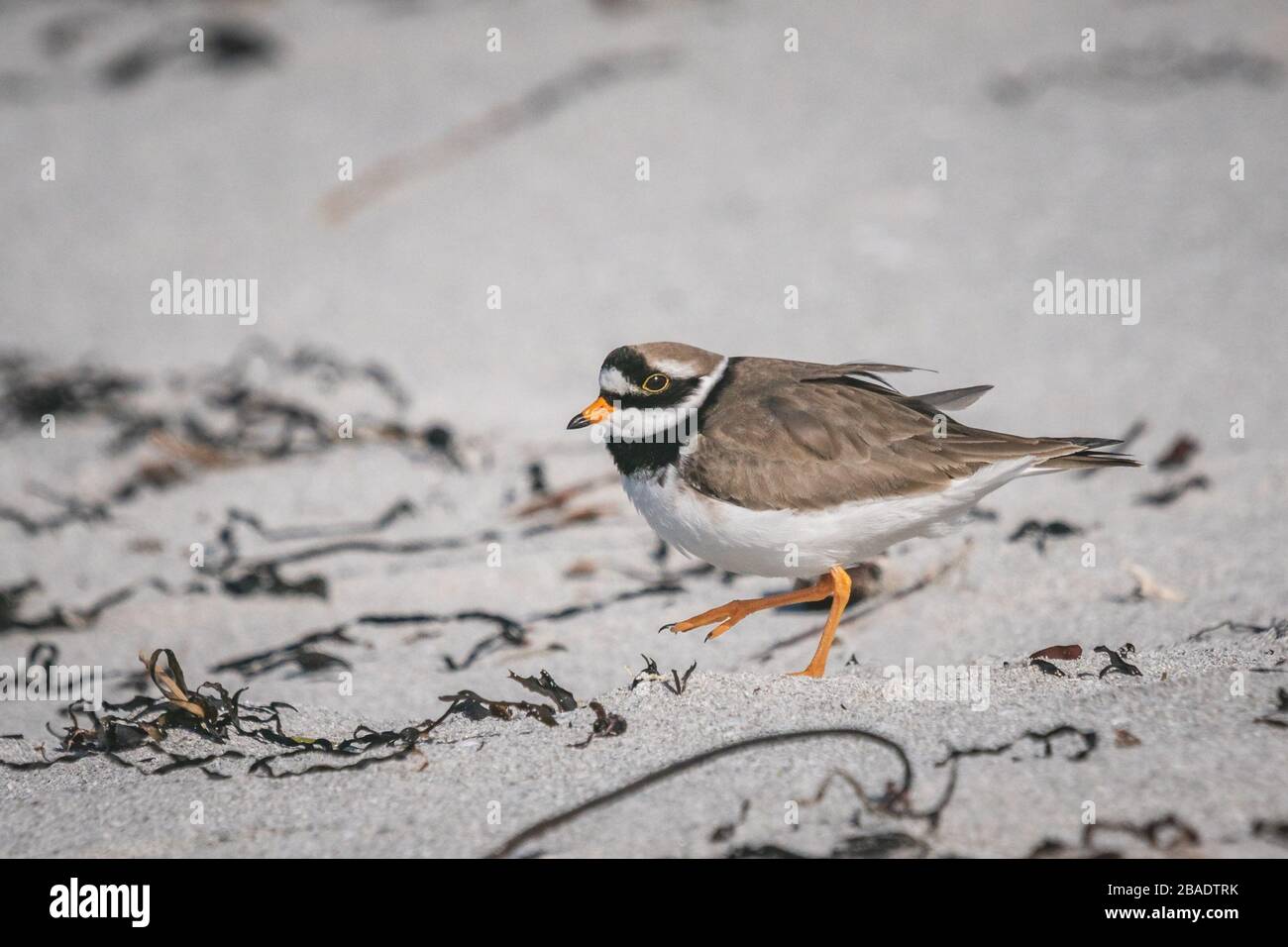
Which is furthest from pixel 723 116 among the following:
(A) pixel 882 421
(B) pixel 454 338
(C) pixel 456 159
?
(A) pixel 882 421

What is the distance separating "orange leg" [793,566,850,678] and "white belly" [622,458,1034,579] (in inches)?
3.4

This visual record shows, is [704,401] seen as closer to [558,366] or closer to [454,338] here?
[558,366]

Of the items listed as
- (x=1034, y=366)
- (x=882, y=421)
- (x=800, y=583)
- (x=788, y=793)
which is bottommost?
(x=788, y=793)

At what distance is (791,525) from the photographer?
11.4 ft

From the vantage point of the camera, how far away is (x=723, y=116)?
335 inches

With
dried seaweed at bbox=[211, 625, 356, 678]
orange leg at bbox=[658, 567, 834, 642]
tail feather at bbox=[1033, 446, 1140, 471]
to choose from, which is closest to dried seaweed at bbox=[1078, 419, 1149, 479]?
tail feather at bbox=[1033, 446, 1140, 471]

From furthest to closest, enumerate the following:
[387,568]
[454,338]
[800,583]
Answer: [454,338] → [387,568] → [800,583]

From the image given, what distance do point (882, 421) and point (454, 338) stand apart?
12.4 ft

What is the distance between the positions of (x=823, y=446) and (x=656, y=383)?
550 mm

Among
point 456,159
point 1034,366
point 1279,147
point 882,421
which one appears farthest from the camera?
point 456,159

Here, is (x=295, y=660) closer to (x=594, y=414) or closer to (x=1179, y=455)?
(x=594, y=414)

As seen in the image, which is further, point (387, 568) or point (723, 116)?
point (723, 116)

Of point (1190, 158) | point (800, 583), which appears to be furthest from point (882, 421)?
point (1190, 158)

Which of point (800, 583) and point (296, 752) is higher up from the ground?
point (800, 583)
